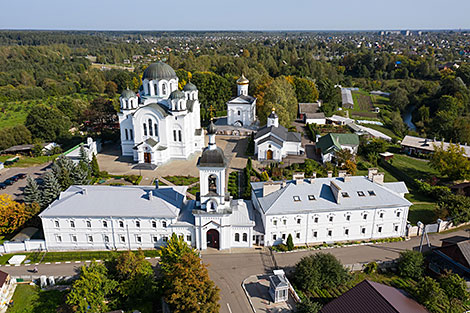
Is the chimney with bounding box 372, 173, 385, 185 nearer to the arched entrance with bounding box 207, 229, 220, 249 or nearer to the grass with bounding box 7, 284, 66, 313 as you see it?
the arched entrance with bounding box 207, 229, 220, 249

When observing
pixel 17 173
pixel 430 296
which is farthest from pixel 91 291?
pixel 17 173

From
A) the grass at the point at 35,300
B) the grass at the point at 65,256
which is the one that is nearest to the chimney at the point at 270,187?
the grass at the point at 65,256

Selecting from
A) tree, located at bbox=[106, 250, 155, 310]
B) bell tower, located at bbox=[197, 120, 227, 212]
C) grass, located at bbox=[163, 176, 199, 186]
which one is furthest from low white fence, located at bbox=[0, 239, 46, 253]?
grass, located at bbox=[163, 176, 199, 186]

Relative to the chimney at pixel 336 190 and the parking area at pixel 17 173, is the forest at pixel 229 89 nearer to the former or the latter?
the parking area at pixel 17 173

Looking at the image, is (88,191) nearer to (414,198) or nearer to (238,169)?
(238,169)

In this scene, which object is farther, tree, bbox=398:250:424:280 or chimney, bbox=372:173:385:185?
chimney, bbox=372:173:385:185

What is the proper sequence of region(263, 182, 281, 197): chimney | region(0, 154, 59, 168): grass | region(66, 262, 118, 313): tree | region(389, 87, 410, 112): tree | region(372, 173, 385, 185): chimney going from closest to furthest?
region(66, 262, 118, 313): tree → region(263, 182, 281, 197): chimney → region(372, 173, 385, 185): chimney → region(0, 154, 59, 168): grass → region(389, 87, 410, 112): tree

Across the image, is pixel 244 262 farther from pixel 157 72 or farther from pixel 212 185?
pixel 157 72

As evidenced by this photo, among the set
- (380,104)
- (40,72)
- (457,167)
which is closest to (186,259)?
(457,167)
